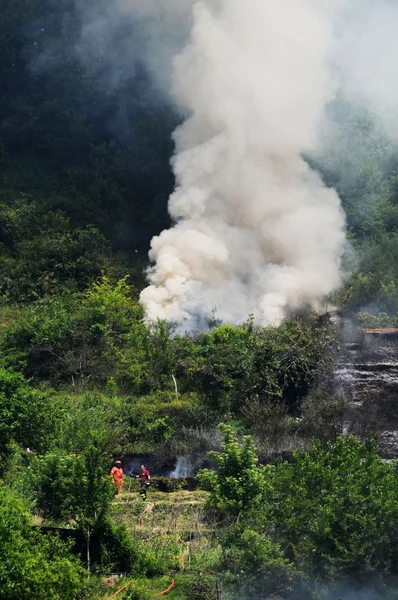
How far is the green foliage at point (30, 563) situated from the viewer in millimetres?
11430

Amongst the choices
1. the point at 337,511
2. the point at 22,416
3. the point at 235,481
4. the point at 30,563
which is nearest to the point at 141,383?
the point at 22,416

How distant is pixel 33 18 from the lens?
4231 centimetres

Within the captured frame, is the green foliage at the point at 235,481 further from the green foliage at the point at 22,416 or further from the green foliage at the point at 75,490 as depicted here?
the green foliage at the point at 22,416

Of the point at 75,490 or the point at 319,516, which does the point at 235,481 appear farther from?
the point at 75,490

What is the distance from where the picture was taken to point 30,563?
1162cm

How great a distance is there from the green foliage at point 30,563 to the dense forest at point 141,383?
28 mm

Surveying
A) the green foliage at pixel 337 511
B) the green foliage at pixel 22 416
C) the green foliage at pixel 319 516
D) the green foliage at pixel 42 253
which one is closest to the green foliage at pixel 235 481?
the green foliage at pixel 319 516

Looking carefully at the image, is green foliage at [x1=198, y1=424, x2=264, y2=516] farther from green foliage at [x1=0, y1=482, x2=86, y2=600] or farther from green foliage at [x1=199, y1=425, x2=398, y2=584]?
green foliage at [x1=0, y1=482, x2=86, y2=600]

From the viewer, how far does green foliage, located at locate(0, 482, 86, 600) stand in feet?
37.5

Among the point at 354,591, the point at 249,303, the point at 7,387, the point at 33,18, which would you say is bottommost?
the point at 354,591

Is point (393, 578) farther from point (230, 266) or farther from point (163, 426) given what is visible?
point (230, 266)

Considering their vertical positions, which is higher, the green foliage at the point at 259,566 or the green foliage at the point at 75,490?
the green foliage at the point at 75,490

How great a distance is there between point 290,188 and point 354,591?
21.1 metres

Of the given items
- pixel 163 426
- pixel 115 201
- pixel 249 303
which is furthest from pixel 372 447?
pixel 115 201
